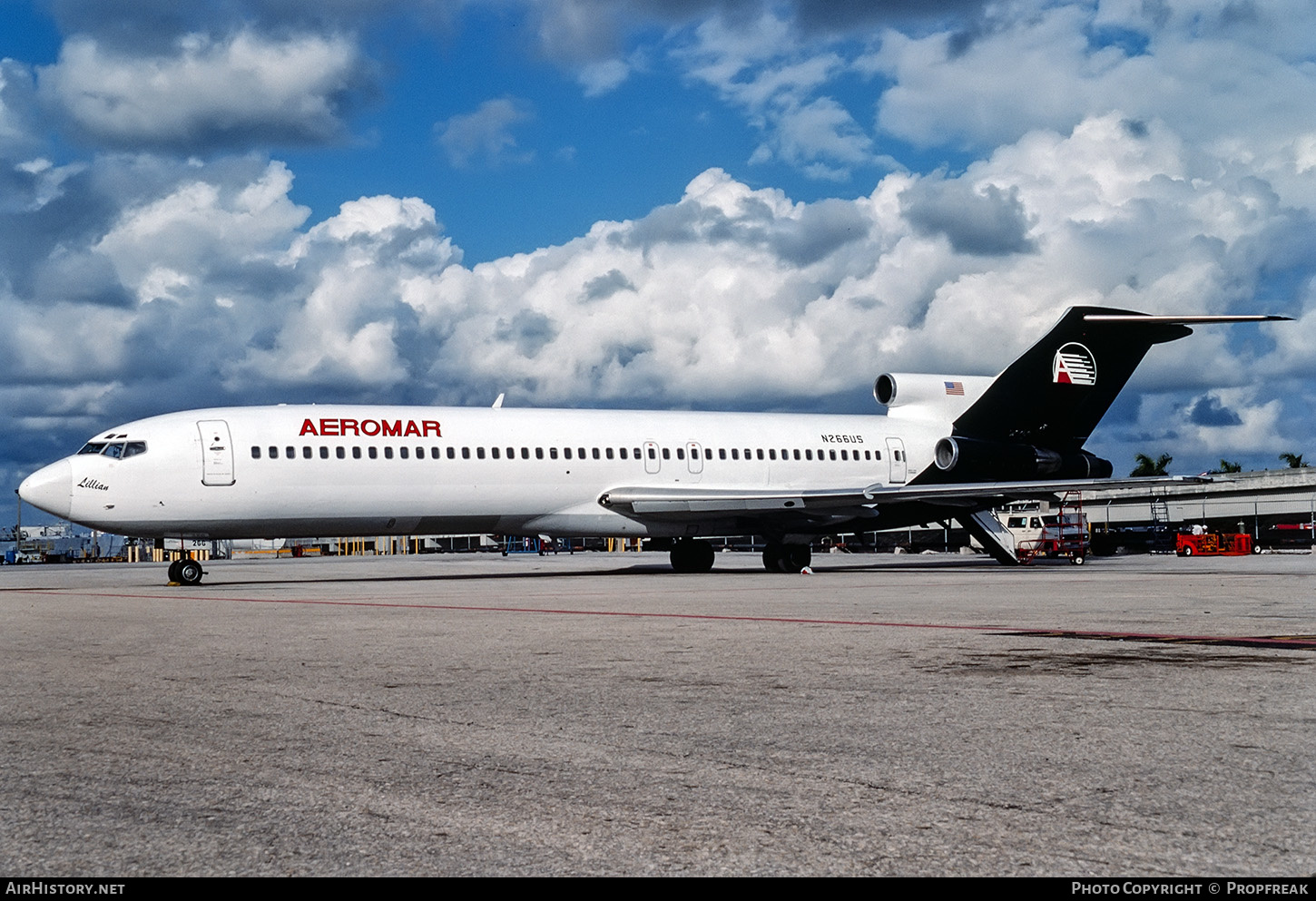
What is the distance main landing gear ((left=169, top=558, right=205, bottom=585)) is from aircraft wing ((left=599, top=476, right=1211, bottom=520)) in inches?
374

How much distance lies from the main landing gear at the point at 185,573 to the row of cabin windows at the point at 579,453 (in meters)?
2.78

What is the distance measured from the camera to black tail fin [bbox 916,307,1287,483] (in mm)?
34875

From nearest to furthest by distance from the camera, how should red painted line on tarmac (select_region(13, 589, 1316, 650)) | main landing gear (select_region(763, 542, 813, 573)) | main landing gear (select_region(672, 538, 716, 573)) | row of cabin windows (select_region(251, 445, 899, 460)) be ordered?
red painted line on tarmac (select_region(13, 589, 1316, 650))
row of cabin windows (select_region(251, 445, 899, 460))
main landing gear (select_region(763, 542, 813, 573))
main landing gear (select_region(672, 538, 716, 573))

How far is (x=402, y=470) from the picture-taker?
89.5 feet

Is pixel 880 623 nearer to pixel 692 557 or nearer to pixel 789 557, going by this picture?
pixel 789 557

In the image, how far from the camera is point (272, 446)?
26219mm

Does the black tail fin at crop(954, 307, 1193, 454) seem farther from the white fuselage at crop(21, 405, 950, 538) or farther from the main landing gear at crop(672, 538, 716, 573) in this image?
the main landing gear at crop(672, 538, 716, 573)

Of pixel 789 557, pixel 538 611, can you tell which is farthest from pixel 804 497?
pixel 538 611

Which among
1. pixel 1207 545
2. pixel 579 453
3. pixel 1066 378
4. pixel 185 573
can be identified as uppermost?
pixel 1066 378

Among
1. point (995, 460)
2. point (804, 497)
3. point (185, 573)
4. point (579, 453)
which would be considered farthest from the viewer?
point (995, 460)

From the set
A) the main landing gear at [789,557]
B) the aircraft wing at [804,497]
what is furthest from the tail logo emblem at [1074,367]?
the main landing gear at [789,557]

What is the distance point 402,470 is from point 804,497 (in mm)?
10164

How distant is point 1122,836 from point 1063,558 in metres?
40.9

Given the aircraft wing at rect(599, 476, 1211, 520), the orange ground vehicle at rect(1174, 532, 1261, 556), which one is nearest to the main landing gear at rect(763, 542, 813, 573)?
the aircraft wing at rect(599, 476, 1211, 520)
